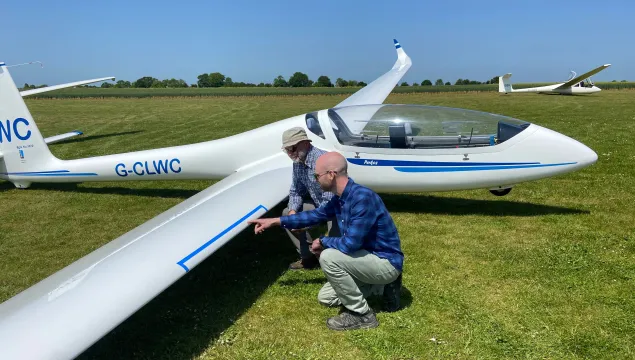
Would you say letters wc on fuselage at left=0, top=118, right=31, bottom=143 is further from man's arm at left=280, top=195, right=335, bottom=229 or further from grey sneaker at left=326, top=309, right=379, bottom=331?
grey sneaker at left=326, top=309, right=379, bottom=331

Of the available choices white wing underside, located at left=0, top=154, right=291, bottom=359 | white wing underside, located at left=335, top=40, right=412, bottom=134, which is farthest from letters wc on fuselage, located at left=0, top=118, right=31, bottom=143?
white wing underside, located at left=335, top=40, right=412, bottom=134

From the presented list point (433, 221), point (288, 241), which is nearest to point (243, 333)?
point (288, 241)

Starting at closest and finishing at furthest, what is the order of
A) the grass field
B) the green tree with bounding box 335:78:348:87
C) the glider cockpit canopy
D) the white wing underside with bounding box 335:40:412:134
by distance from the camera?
the grass field, the glider cockpit canopy, the white wing underside with bounding box 335:40:412:134, the green tree with bounding box 335:78:348:87

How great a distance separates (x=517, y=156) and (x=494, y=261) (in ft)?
5.66

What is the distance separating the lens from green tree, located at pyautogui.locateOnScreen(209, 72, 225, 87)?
134 m

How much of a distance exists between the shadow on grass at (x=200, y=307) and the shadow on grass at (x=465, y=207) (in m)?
2.45

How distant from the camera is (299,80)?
416ft

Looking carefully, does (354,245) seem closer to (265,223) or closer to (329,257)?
(329,257)

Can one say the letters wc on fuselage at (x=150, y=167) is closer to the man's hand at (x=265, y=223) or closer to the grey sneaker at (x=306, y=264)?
the grey sneaker at (x=306, y=264)

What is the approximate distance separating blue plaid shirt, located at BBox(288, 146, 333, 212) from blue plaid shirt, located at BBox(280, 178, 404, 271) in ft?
3.13

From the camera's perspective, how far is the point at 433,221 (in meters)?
6.52

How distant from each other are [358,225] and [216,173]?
4.39 m

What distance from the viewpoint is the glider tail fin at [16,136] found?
7.85 metres

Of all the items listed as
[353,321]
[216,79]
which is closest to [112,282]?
[353,321]
